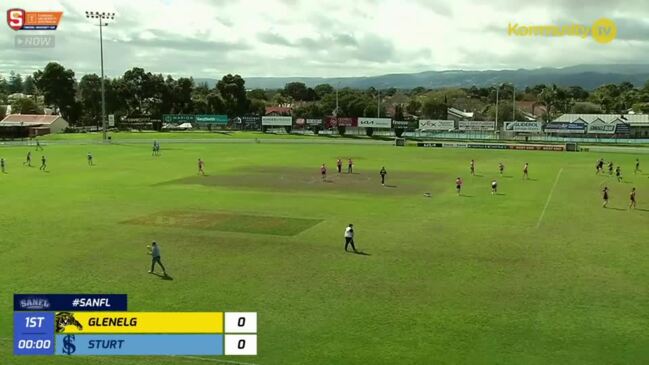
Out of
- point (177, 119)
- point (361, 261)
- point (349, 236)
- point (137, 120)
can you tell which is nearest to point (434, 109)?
point (177, 119)

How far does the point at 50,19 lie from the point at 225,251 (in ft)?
133

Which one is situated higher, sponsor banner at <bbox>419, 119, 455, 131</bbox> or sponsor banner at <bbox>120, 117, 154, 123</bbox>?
sponsor banner at <bbox>120, 117, 154, 123</bbox>

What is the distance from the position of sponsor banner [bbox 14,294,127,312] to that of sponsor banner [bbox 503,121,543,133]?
103422 millimetres

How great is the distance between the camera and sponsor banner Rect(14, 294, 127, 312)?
59.4 feet

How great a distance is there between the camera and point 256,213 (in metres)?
37.3

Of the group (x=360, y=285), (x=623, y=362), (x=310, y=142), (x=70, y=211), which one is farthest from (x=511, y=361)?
(x=310, y=142)

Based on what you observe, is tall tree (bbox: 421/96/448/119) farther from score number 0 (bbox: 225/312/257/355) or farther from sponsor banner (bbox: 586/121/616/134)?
score number 0 (bbox: 225/312/257/355)

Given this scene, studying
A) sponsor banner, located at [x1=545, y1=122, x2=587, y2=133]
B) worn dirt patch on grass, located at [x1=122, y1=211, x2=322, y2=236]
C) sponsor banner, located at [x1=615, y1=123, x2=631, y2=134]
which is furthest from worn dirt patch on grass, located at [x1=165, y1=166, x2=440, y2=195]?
sponsor banner, located at [x1=615, y1=123, x2=631, y2=134]

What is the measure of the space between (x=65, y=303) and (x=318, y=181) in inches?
1411

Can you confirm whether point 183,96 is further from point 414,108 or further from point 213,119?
point 414,108

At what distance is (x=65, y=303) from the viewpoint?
18.6m

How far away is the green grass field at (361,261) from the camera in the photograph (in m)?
17.4

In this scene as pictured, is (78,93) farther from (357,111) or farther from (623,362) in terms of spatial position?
(623,362)

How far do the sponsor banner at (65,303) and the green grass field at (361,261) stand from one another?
78 centimetres
